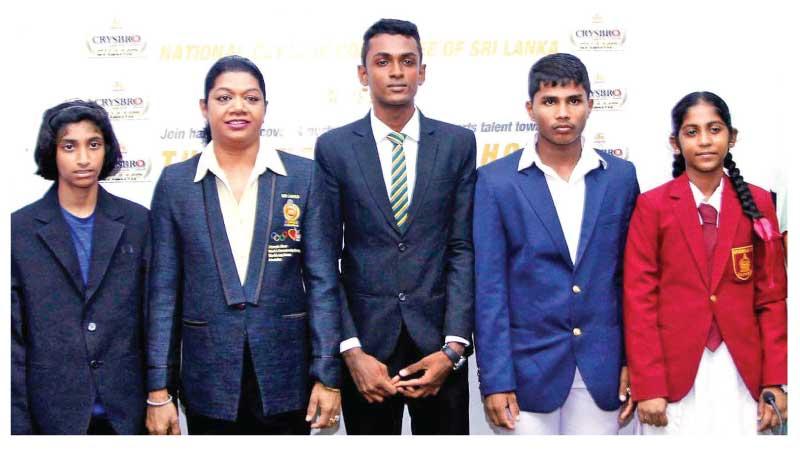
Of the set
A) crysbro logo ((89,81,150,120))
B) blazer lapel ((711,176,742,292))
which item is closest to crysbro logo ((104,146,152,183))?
crysbro logo ((89,81,150,120))

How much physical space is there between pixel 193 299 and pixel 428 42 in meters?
1.80

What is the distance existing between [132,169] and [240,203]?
1208mm

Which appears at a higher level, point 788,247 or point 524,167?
point 524,167

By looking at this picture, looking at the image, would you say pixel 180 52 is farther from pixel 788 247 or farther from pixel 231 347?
pixel 788 247

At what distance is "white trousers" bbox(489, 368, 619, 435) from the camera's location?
2.97 meters

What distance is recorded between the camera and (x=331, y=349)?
2918 millimetres

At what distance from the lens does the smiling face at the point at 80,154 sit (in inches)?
114

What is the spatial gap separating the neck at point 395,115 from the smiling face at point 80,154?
1.08m

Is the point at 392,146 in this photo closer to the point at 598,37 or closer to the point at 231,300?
the point at 231,300

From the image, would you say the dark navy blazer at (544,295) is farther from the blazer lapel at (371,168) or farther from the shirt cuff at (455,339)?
the blazer lapel at (371,168)

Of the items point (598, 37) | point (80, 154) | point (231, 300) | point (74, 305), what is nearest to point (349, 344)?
point (231, 300)

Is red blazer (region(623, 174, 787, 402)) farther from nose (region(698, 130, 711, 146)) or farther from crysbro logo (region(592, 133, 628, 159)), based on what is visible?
crysbro logo (region(592, 133, 628, 159))

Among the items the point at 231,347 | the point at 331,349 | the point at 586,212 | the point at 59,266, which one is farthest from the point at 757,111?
the point at 59,266

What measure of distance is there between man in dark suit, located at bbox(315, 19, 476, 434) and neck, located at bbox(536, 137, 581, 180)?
0.30m
